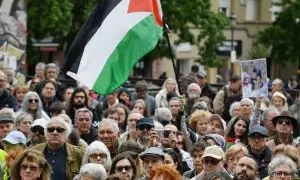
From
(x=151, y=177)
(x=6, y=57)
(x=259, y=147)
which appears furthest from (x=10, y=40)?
(x=151, y=177)

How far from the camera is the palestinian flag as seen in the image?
1752 cm

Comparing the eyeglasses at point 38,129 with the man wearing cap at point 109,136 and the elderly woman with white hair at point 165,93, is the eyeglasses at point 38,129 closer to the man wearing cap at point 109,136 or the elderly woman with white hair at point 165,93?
the man wearing cap at point 109,136

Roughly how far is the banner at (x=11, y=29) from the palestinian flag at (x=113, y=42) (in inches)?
511

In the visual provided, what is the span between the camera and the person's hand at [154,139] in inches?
638

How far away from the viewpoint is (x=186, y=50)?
6247 centimetres

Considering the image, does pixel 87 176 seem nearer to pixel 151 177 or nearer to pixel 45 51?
pixel 151 177

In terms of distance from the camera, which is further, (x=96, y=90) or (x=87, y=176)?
(x=96, y=90)

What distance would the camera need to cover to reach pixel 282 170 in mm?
13852

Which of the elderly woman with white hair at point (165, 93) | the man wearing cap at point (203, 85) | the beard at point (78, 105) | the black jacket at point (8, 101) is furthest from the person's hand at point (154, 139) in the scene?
the man wearing cap at point (203, 85)

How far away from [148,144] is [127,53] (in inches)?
65.5

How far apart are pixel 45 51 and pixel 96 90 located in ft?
131

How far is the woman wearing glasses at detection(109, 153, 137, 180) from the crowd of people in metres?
0.01

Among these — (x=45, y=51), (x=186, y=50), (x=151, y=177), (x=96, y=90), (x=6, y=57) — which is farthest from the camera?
(x=186, y=50)

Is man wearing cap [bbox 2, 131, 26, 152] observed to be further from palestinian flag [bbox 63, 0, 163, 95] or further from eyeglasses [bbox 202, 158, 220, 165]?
eyeglasses [bbox 202, 158, 220, 165]
